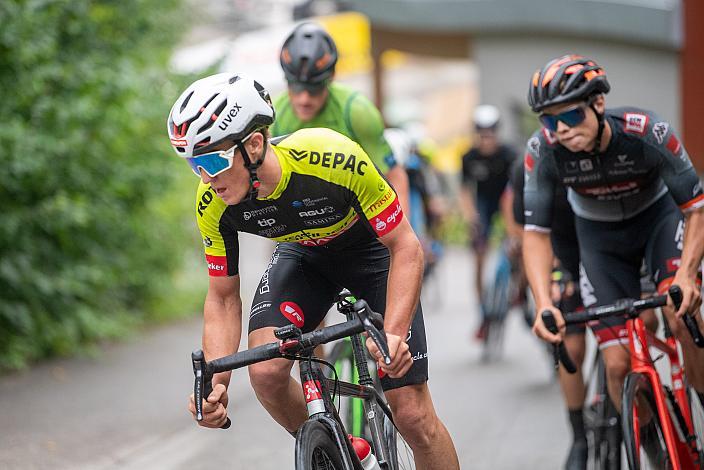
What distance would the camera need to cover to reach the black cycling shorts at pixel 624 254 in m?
5.41

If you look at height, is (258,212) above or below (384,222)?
above

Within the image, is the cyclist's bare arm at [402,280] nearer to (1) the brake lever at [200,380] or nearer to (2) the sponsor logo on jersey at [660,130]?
(1) the brake lever at [200,380]

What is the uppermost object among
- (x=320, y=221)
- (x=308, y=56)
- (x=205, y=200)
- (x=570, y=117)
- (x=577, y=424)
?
(x=308, y=56)

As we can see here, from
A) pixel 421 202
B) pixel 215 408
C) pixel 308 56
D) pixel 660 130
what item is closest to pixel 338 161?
pixel 215 408

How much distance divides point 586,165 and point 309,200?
5.20 ft

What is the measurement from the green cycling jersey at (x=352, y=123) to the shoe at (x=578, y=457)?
189 centimetres

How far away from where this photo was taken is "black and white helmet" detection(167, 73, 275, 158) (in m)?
3.93

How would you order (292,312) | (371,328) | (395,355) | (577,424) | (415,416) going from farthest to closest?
(577,424), (292,312), (415,416), (395,355), (371,328)

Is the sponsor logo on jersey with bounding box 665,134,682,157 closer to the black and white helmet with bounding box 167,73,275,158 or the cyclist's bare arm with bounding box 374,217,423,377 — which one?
the cyclist's bare arm with bounding box 374,217,423,377

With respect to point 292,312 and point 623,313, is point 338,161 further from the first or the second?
point 623,313

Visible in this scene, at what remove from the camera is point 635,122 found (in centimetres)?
512

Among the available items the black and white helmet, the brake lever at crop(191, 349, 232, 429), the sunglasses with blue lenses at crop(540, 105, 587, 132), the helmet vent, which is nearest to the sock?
the sunglasses with blue lenses at crop(540, 105, 587, 132)

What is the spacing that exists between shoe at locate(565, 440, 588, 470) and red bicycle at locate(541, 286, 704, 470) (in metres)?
0.65

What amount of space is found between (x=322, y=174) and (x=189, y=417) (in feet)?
13.7
